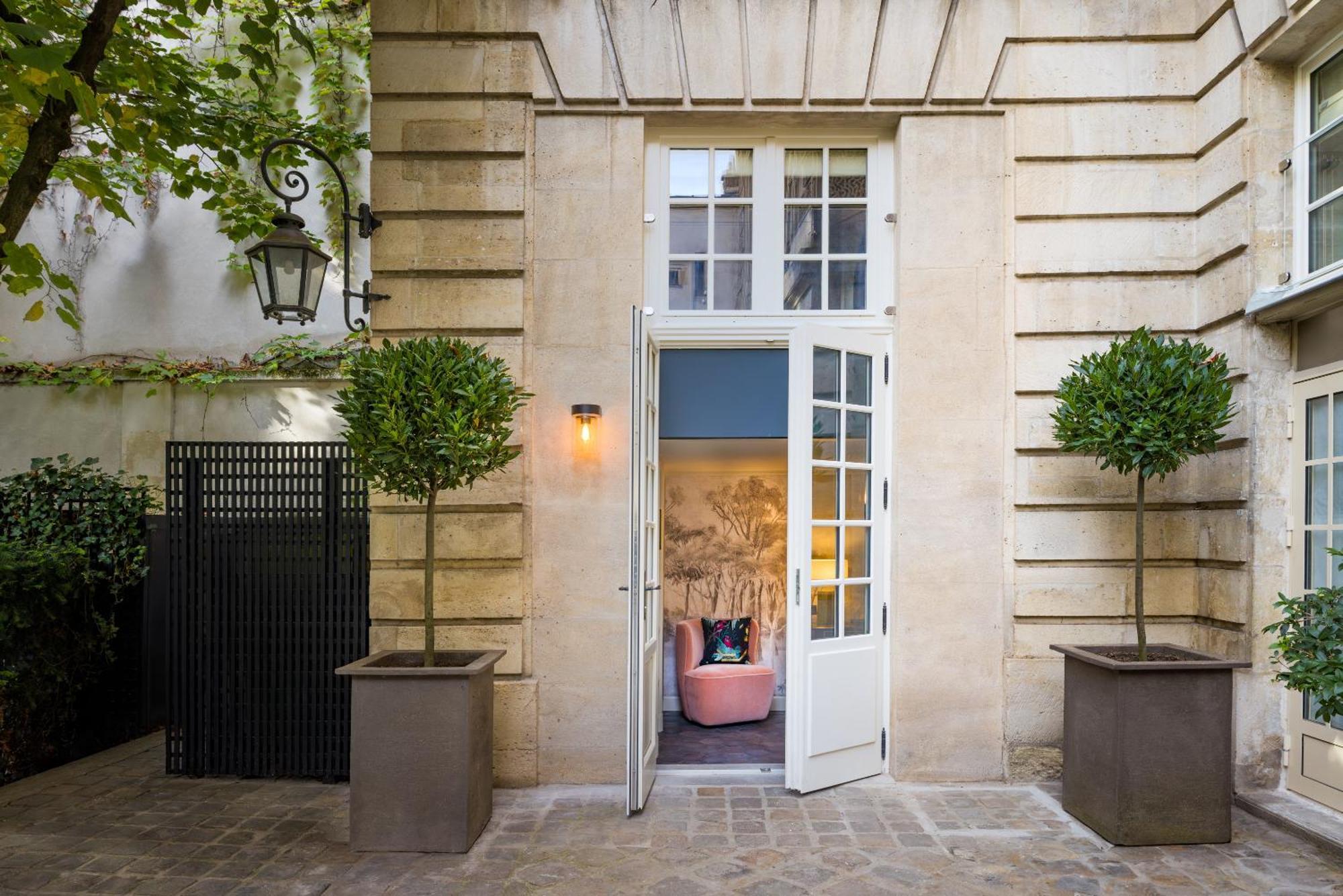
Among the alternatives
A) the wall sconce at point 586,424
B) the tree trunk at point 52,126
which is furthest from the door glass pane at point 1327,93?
the tree trunk at point 52,126

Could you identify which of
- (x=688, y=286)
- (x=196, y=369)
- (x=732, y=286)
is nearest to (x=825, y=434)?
(x=732, y=286)

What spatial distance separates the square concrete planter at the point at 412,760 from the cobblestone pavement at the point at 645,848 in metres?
0.11

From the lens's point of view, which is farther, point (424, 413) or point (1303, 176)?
point (1303, 176)

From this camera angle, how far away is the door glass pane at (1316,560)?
13.4ft

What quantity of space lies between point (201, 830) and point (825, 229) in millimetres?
4664

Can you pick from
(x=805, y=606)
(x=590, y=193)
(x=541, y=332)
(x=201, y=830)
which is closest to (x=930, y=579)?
(x=805, y=606)

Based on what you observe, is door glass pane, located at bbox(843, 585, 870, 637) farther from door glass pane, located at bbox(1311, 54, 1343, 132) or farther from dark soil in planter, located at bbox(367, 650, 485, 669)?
door glass pane, located at bbox(1311, 54, 1343, 132)

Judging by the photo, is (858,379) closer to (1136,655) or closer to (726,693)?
A: (1136,655)

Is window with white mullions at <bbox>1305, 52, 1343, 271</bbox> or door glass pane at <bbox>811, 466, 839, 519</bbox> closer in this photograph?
window with white mullions at <bbox>1305, 52, 1343, 271</bbox>

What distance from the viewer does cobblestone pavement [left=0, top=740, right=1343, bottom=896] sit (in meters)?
3.39

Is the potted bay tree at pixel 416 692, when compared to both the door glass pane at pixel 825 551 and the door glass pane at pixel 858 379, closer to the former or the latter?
the door glass pane at pixel 825 551

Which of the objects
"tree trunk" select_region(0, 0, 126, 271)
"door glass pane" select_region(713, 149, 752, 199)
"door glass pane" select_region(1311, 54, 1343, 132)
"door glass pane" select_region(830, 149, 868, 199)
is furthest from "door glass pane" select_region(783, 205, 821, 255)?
"tree trunk" select_region(0, 0, 126, 271)

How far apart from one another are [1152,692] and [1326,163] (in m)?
2.82

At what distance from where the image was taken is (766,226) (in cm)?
497
